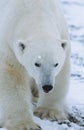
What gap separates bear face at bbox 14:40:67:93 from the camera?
459cm

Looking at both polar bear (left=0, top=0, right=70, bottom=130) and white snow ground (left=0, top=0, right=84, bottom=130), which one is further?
white snow ground (left=0, top=0, right=84, bottom=130)

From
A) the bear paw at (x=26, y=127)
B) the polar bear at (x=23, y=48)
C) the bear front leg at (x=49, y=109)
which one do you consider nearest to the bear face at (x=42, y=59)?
the polar bear at (x=23, y=48)

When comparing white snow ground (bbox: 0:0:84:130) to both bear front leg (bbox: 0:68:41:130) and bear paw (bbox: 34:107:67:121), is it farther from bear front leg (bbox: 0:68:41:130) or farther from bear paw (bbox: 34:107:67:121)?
bear front leg (bbox: 0:68:41:130)

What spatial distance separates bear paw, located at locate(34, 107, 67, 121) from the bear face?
68 centimetres

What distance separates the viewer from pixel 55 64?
465 centimetres

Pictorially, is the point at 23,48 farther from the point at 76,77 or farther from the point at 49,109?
the point at 76,77

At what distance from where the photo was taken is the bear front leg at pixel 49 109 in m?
5.40

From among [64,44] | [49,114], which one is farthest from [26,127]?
[64,44]

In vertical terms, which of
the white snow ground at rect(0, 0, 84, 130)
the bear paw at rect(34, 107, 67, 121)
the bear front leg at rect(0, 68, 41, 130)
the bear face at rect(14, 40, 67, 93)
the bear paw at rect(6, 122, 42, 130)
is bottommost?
the white snow ground at rect(0, 0, 84, 130)

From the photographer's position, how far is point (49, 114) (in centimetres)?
541

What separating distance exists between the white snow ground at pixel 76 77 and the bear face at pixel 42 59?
617mm

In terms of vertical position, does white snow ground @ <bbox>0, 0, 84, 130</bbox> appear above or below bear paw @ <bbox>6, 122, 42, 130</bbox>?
below

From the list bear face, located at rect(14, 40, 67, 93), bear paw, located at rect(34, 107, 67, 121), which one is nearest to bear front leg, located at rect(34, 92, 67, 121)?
bear paw, located at rect(34, 107, 67, 121)

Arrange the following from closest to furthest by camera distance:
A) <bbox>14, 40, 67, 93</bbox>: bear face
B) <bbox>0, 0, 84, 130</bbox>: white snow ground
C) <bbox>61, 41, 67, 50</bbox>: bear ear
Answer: <bbox>14, 40, 67, 93</bbox>: bear face → <bbox>61, 41, 67, 50</bbox>: bear ear → <bbox>0, 0, 84, 130</bbox>: white snow ground
